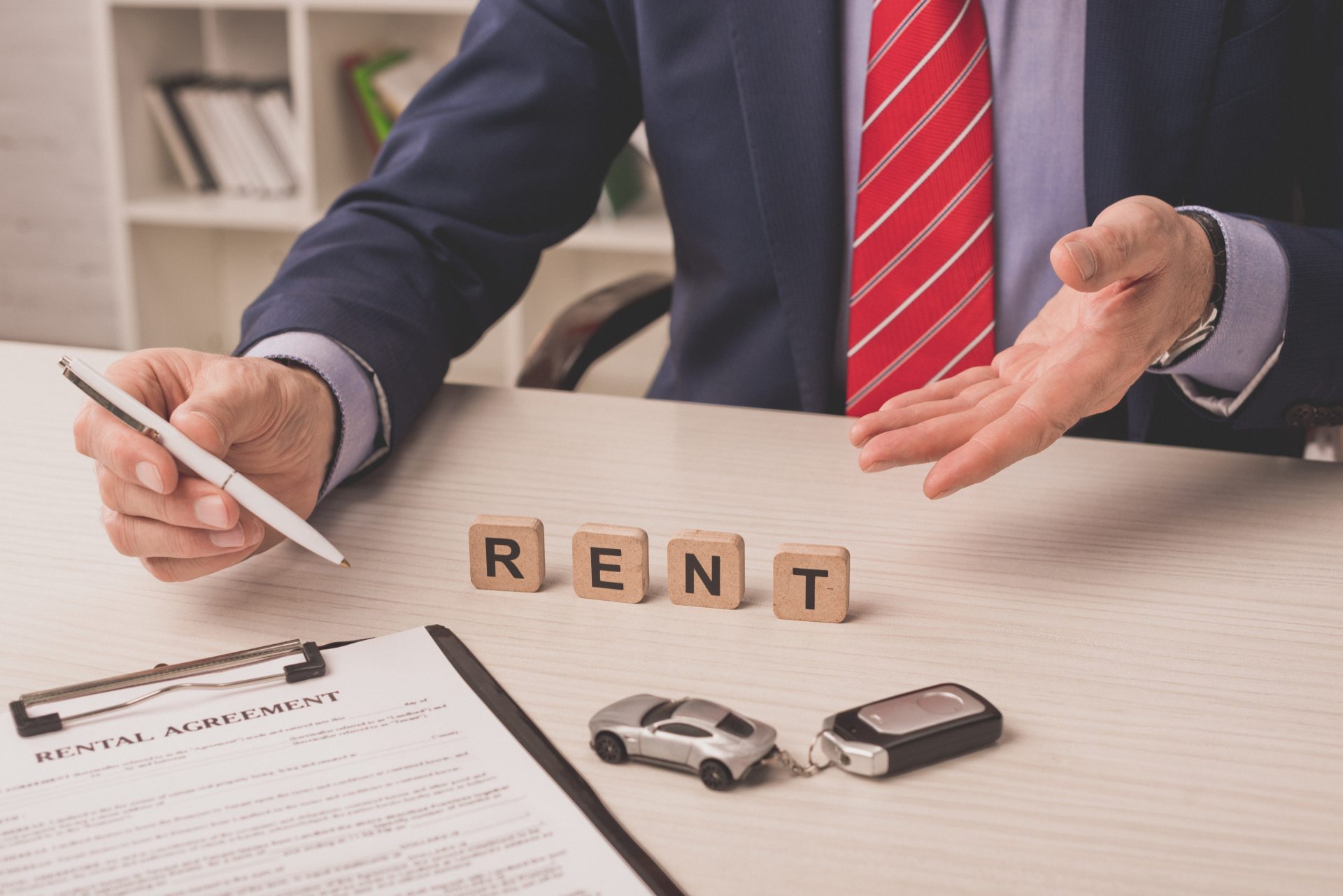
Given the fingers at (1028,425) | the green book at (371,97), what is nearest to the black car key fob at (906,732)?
the fingers at (1028,425)

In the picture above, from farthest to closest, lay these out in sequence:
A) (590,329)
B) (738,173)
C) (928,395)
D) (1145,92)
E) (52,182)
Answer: (52,182)
(590,329)
(738,173)
(1145,92)
(928,395)

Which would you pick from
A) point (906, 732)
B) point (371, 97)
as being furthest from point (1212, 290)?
point (371, 97)

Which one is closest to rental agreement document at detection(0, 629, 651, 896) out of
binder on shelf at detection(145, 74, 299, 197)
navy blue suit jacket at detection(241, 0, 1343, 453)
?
navy blue suit jacket at detection(241, 0, 1343, 453)

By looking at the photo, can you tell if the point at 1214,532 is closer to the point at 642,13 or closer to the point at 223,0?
the point at 642,13

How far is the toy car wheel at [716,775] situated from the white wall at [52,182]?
3.08 m

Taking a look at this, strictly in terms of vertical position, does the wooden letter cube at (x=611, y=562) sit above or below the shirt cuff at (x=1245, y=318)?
below

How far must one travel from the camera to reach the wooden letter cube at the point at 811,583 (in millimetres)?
744

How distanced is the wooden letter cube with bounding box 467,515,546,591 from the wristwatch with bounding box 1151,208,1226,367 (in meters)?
0.50

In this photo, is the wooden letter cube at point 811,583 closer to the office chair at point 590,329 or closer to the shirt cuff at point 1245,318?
the shirt cuff at point 1245,318

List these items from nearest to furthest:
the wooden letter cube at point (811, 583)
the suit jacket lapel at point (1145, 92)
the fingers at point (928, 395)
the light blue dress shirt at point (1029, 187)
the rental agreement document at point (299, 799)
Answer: the rental agreement document at point (299, 799)
the wooden letter cube at point (811, 583)
the fingers at point (928, 395)
the light blue dress shirt at point (1029, 187)
the suit jacket lapel at point (1145, 92)

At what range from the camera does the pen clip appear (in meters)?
0.77

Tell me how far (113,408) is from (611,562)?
336 millimetres

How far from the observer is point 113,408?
0.78 meters

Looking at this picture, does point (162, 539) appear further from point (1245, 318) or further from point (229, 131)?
point (229, 131)
